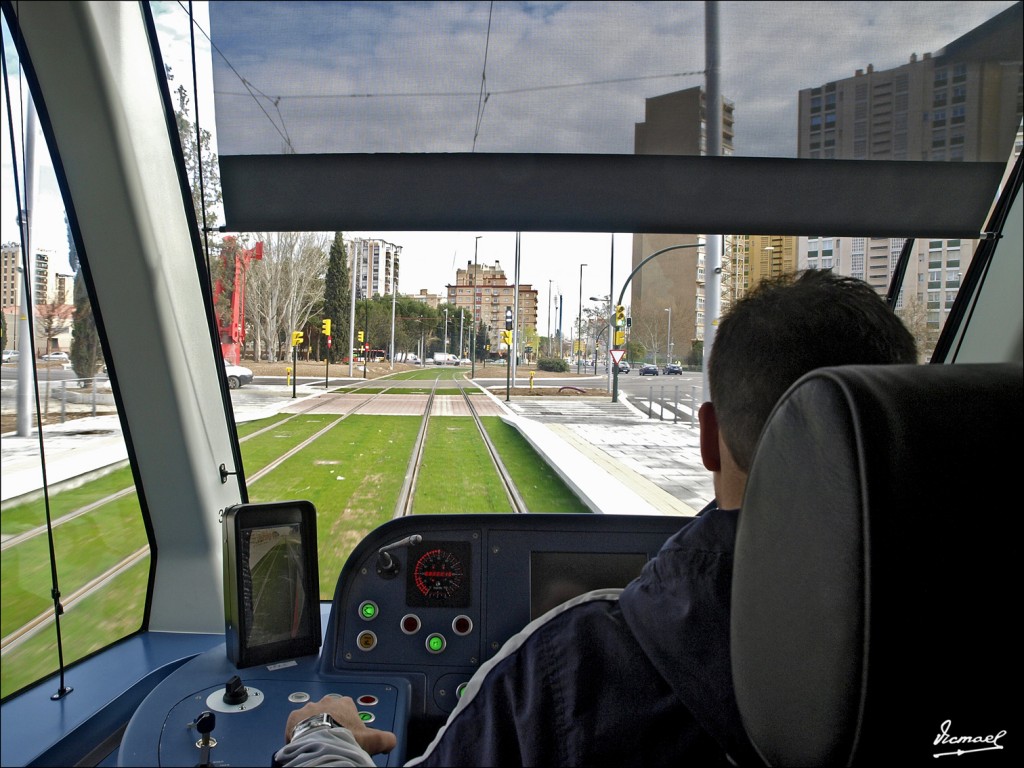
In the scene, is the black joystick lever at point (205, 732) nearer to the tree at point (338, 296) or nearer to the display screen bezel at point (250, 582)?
the display screen bezel at point (250, 582)

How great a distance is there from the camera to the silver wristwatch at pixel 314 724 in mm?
1478

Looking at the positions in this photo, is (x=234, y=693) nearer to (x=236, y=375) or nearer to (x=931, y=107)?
(x=236, y=375)

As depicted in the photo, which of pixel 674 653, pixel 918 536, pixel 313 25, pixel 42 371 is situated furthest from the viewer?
pixel 313 25

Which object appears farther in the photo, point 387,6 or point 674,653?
point 387,6

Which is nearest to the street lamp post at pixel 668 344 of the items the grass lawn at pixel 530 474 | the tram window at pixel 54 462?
the grass lawn at pixel 530 474

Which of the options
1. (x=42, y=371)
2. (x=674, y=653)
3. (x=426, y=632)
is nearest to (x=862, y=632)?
(x=674, y=653)

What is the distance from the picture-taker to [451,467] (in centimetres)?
278

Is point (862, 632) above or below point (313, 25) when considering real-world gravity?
below

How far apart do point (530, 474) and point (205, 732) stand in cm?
139

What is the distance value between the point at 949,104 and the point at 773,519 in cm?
227

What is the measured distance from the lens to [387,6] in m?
2.10

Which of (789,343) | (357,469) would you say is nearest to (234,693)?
(357,469)

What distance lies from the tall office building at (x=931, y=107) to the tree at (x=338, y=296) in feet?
5.42

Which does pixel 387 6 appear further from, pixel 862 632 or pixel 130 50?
pixel 862 632
